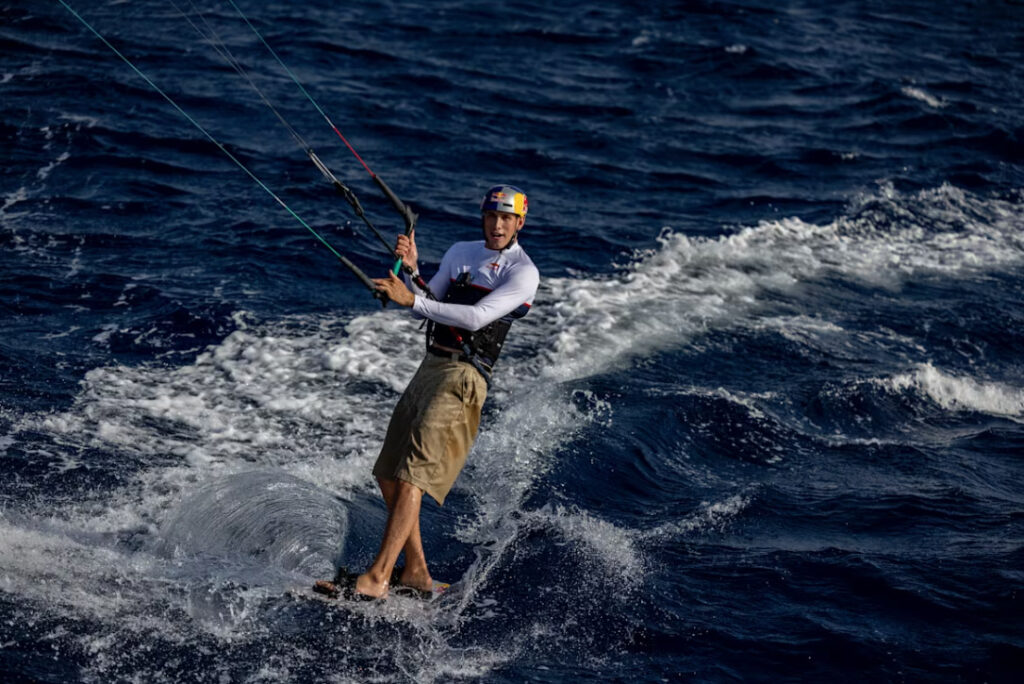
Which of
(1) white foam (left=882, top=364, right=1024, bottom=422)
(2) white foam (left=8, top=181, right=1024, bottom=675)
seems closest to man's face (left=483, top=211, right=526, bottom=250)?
(2) white foam (left=8, top=181, right=1024, bottom=675)

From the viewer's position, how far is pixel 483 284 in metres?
7.02

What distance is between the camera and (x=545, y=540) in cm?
762

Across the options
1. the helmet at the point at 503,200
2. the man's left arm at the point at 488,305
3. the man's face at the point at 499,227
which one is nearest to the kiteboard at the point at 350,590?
the man's left arm at the point at 488,305

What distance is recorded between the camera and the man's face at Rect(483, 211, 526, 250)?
6.93 metres

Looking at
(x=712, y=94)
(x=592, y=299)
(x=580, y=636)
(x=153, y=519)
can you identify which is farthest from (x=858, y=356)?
(x=712, y=94)

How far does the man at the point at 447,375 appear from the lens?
6.70 metres

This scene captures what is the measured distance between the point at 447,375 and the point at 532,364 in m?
3.74

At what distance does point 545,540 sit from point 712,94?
13760 mm

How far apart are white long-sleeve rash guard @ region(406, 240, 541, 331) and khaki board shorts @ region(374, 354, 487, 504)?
0.37 m

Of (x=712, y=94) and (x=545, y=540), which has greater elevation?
(x=712, y=94)

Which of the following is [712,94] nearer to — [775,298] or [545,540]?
[775,298]

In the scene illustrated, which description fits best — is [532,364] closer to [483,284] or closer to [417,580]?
Answer: [483,284]

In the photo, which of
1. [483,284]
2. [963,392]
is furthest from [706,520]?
[963,392]

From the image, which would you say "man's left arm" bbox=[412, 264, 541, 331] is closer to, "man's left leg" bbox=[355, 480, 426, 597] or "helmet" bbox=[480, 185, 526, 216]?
"helmet" bbox=[480, 185, 526, 216]
